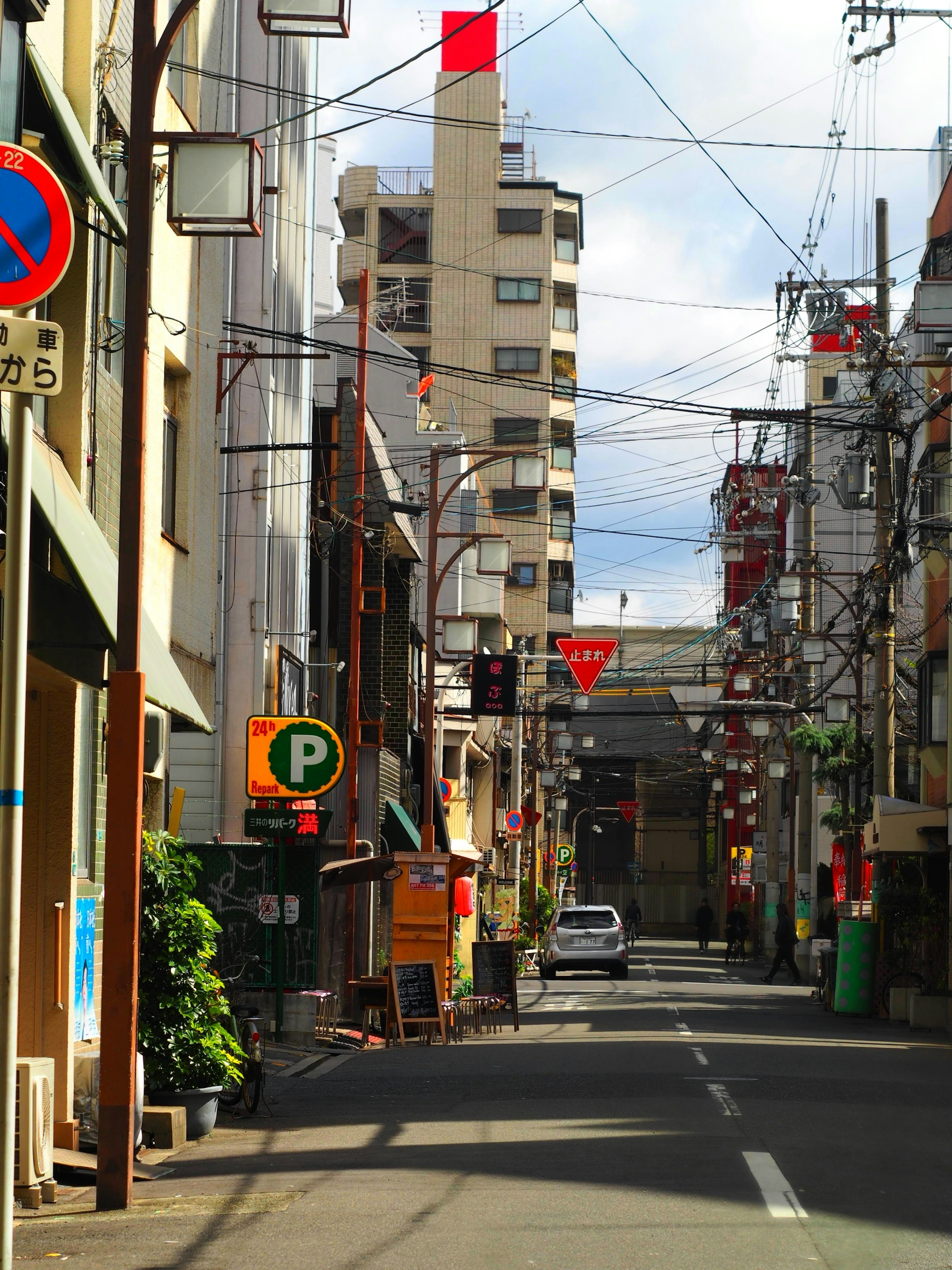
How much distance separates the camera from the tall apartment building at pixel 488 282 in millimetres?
76250

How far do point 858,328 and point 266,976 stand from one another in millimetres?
15857

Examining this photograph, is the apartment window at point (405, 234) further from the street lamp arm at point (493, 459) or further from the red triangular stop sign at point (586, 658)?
the street lamp arm at point (493, 459)

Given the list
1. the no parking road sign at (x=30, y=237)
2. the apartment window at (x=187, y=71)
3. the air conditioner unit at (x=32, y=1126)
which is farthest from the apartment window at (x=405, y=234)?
the no parking road sign at (x=30, y=237)

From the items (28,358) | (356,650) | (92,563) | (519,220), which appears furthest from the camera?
(519,220)

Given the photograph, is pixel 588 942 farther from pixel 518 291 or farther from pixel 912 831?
pixel 518 291

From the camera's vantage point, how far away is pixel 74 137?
12414mm

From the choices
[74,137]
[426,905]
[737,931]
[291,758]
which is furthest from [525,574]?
[74,137]

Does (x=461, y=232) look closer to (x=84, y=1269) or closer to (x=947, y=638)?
(x=947, y=638)

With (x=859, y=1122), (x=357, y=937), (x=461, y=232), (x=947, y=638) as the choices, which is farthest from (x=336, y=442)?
(x=461, y=232)

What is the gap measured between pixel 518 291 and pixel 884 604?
48.5 m

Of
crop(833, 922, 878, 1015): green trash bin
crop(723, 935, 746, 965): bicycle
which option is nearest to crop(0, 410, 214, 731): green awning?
crop(833, 922, 878, 1015): green trash bin

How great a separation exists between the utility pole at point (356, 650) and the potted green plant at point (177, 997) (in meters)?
11.9

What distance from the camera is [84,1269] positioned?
27.9 ft

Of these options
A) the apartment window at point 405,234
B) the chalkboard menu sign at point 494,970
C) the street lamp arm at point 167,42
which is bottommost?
the chalkboard menu sign at point 494,970
